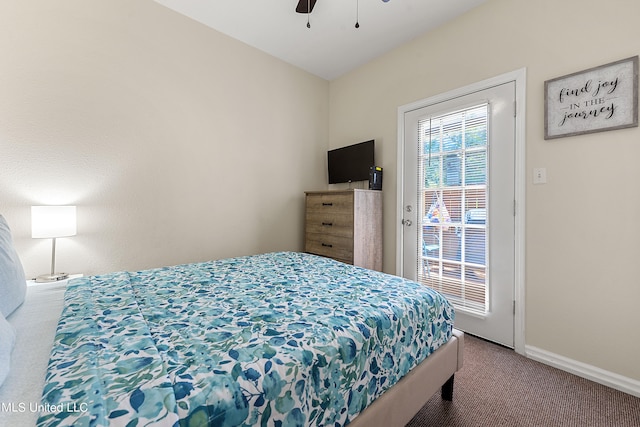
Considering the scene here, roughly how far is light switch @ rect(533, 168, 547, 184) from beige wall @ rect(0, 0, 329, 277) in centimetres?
234

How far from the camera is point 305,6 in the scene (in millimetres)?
2123

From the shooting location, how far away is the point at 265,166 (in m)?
3.01

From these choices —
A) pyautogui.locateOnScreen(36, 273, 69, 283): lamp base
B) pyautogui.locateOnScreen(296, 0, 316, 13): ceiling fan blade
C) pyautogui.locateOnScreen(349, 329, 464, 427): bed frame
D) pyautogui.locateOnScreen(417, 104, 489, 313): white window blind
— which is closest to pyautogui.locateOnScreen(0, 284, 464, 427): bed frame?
pyautogui.locateOnScreen(349, 329, 464, 427): bed frame

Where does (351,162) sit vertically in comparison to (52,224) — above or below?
above

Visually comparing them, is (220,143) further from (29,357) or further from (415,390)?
(415,390)

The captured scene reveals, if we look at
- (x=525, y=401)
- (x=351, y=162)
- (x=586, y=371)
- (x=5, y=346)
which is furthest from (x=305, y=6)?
(x=586, y=371)

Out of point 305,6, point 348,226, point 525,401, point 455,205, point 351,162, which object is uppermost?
point 305,6

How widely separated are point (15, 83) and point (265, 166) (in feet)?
6.27

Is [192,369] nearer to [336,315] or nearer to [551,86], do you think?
[336,315]

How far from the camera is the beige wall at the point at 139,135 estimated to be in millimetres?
1830

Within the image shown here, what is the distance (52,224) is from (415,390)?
7.69 ft

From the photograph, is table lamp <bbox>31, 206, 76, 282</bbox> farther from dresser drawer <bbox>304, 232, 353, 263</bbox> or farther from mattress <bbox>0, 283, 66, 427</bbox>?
dresser drawer <bbox>304, 232, 353, 263</bbox>
